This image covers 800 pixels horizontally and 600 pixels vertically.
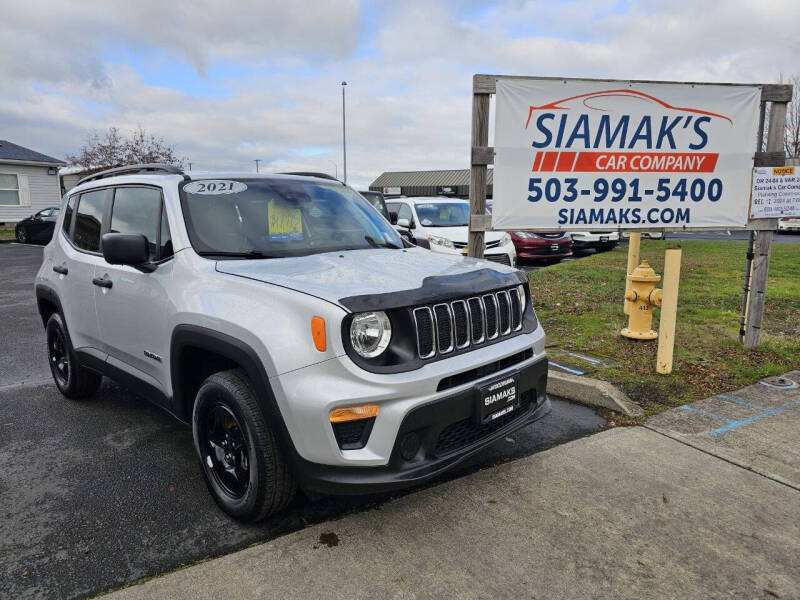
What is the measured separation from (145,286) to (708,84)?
16.7 ft

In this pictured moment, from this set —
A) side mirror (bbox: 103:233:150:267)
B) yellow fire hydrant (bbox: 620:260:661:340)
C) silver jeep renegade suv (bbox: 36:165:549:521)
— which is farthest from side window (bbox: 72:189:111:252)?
yellow fire hydrant (bbox: 620:260:661:340)

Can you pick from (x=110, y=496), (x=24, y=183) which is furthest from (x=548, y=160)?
(x=24, y=183)

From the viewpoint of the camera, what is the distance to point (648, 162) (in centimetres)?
526

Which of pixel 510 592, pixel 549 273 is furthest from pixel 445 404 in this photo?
pixel 549 273

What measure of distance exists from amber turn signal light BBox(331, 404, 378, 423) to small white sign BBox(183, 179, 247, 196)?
1.80 metres

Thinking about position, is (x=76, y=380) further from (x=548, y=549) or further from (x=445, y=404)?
(x=548, y=549)

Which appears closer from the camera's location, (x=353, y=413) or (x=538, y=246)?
(x=353, y=413)

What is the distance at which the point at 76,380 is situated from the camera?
4609 millimetres

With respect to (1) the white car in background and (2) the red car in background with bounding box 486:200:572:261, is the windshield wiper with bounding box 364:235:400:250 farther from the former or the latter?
(2) the red car in background with bounding box 486:200:572:261

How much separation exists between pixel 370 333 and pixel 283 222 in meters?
1.33

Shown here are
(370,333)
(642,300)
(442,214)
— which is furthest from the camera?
(442,214)

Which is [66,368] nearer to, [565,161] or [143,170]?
[143,170]

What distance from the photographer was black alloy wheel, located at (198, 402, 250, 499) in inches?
115

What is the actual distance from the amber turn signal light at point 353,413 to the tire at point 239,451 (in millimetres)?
399
